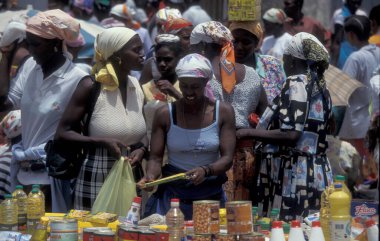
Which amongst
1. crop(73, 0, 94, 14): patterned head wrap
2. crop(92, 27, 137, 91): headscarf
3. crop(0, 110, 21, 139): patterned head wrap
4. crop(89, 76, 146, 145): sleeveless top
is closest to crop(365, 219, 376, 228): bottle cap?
crop(89, 76, 146, 145): sleeveless top

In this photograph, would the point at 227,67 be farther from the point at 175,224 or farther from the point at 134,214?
the point at 175,224

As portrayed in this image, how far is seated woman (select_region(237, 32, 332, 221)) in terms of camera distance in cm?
766

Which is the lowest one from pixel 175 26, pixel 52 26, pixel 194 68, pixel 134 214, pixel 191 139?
pixel 134 214

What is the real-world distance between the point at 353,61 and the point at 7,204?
22.8ft

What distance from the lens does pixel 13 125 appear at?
870 centimetres

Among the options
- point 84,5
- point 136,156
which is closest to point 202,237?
point 136,156

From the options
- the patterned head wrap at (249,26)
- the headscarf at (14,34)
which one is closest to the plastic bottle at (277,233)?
the patterned head wrap at (249,26)

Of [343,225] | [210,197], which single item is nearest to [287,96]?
[210,197]

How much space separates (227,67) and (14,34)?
194 cm

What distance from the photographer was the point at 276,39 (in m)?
13.6

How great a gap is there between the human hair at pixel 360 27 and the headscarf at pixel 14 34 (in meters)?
5.47

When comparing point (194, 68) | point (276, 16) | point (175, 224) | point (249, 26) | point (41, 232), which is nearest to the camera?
point (175, 224)

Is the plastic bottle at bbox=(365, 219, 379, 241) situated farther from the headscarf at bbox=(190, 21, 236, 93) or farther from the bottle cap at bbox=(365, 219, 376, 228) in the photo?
the headscarf at bbox=(190, 21, 236, 93)

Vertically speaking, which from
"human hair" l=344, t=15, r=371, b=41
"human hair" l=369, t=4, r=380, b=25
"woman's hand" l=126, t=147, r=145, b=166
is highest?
"human hair" l=369, t=4, r=380, b=25
